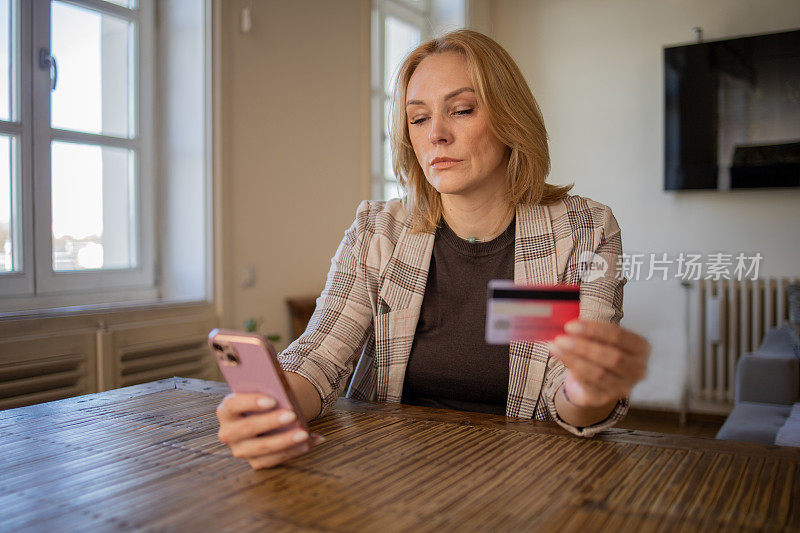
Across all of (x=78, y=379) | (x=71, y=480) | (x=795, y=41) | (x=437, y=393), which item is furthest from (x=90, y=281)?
(x=795, y=41)

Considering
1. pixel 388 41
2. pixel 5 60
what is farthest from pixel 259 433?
pixel 388 41

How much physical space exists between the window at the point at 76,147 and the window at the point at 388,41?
1.43 metres

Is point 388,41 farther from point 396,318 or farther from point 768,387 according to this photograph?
point 396,318

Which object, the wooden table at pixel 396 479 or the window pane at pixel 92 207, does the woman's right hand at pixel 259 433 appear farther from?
the window pane at pixel 92 207

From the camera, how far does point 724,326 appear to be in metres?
4.15

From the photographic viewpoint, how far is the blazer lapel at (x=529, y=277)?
126 centimetres

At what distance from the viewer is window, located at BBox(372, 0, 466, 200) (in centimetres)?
397

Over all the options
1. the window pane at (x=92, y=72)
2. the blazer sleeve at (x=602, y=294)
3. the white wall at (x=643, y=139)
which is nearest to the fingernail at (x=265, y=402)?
the blazer sleeve at (x=602, y=294)

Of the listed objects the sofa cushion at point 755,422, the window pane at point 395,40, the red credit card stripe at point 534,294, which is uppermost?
the window pane at point 395,40

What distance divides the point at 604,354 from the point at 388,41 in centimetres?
372

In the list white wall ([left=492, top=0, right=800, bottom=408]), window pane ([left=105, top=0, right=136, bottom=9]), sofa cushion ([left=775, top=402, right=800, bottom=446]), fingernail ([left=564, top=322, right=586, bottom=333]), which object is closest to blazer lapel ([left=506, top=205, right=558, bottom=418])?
fingernail ([left=564, top=322, right=586, bottom=333])

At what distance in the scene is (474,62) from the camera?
1404mm

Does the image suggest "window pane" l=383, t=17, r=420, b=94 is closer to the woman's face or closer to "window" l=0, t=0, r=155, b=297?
"window" l=0, t=0, r=155, b=297

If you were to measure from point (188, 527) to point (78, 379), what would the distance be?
1847 mm
